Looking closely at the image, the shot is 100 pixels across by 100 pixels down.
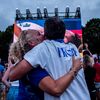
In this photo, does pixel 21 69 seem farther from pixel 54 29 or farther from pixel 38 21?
pixel 38 21

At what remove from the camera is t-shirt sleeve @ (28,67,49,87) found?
3.78 meters

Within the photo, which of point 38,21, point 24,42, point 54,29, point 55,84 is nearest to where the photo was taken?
point 55,84

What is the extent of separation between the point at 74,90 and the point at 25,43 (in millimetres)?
856

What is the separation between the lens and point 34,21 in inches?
520

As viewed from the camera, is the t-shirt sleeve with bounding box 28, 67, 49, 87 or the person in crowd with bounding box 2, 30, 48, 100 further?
the person in crowd with bounding box 2, 30, 48, 100

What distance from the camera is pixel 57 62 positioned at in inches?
150

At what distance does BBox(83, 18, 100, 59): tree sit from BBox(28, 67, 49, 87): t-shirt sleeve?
247 feet

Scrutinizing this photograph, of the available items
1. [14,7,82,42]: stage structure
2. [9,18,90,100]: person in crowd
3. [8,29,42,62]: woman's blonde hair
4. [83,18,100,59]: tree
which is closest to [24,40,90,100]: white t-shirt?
[9,18,90,100]: person in crowd

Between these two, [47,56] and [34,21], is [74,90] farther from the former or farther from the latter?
[34,21]

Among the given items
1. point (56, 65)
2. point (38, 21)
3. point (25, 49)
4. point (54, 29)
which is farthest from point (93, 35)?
point (56, 65)

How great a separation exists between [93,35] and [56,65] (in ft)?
277

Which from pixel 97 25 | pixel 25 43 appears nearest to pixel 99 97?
pixel 25 43

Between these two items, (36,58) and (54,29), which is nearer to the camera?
(36,58)

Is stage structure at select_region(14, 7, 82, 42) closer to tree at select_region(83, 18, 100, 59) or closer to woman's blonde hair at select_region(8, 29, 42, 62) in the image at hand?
woman's blonde hair at select_region(8, 29, 42, 62)
